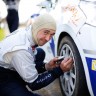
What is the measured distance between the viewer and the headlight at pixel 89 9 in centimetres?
285

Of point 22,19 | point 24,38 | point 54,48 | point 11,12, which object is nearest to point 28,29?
point 24,38

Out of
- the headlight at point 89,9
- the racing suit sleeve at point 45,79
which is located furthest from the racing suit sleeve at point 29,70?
the headlight at point 89,9

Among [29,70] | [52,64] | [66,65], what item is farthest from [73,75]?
[29,70]

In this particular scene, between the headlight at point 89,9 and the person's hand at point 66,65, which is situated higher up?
the headlight at point 89,9

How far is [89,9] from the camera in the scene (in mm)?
2947

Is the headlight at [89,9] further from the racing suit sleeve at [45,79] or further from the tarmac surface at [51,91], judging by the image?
the tarmac surface at [51,91]

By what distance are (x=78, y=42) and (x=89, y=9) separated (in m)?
0.32

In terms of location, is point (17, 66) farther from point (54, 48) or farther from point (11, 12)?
point (11, 12)

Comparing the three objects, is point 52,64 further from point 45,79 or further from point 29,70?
point 29,70

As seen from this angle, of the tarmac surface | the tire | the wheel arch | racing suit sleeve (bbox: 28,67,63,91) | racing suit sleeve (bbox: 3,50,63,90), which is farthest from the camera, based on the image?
the tarmac surface

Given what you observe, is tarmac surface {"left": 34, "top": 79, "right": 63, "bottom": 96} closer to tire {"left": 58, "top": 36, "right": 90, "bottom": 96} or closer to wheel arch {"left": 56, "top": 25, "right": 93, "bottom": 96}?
tire {"left": 58, "top": 36, "right": 90, "bottom": 96}

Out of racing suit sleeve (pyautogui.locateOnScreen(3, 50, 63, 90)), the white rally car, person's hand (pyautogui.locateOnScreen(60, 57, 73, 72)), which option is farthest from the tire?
racing suit sleeve (pyautogui.locateOnScreen(3, 50, 63, 90))

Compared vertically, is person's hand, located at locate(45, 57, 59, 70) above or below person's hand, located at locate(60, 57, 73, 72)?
below

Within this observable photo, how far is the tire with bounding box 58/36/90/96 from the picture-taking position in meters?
3.05
